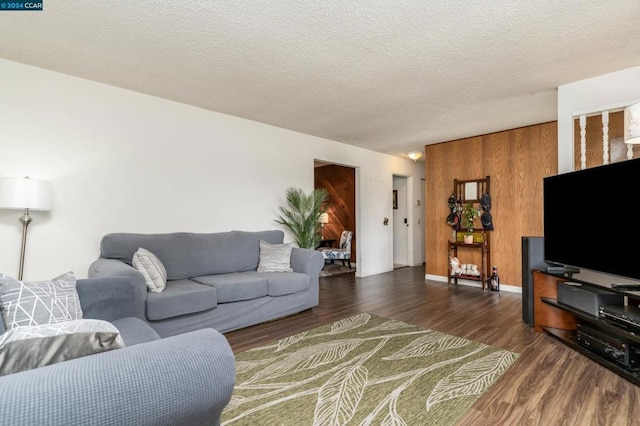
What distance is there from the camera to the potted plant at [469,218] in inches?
204

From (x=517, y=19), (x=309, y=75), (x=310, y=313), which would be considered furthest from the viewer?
(x=310, y=313)

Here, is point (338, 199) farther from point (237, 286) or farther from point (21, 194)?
Answer: point (21, 194)

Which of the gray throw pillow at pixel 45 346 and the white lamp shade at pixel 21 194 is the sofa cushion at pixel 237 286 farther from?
the gray throw pillow at pixel 45 346

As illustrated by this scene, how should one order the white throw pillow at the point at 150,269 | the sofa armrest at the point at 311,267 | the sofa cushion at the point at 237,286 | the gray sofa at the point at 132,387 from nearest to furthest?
the gray sofa at the point at 132,387 < the white throw pillow at the point at 150,269 < the sofa cushion at the point at 237,286 < the sofa armrest at the point at 311,267

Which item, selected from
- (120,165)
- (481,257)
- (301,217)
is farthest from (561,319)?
(120,165)

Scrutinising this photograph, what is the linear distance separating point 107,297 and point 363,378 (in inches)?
70.4

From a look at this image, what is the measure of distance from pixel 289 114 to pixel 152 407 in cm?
382

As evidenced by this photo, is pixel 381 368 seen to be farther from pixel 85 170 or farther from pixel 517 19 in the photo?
pixel 85 170

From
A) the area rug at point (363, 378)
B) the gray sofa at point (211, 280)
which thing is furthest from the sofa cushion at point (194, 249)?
the area rug at point (363, 378)

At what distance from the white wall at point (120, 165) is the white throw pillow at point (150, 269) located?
669 mm

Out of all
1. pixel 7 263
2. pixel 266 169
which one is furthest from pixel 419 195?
pixel 7 263

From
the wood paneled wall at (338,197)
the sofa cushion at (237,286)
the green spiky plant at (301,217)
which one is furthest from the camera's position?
the wood paneled wall at (338,197)

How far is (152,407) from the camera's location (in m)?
0.73

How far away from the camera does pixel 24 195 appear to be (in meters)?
2.50
